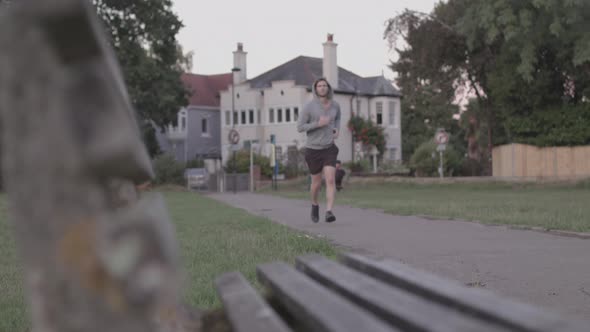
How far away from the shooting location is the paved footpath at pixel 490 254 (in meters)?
5.19

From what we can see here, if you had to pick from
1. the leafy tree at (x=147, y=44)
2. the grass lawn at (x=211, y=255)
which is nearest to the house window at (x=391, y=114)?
the leafy tree at (x=147, y=44)

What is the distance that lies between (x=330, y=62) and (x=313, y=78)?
253 cm

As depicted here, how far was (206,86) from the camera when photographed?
73.2 metres

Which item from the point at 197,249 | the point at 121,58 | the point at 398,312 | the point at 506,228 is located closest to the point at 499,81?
the point at 121,58

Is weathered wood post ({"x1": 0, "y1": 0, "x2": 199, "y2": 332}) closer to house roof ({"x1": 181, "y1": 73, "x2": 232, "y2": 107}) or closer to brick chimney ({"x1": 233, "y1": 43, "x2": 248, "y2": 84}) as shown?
brick chimney ({"x1": 233, "y1": 43, "x2": 248, "y2": 84})

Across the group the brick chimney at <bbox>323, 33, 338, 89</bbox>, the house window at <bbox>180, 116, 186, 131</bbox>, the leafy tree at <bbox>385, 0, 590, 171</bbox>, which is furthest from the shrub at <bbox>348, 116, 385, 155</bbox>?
the house window at <bbox>180, 116, 186, 131</bbox>

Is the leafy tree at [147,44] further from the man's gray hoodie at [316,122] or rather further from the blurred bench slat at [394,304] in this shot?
the blurred bench slat at [394,304]

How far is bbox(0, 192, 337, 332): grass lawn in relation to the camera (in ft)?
15.3

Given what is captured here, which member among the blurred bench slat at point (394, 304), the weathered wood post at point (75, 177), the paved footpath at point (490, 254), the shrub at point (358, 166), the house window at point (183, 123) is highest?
the house window at point (183, 123)

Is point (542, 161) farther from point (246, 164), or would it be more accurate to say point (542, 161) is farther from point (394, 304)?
point (394, 304)

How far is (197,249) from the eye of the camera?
25.8ft

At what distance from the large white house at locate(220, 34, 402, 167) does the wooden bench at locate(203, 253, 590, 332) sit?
54996 mm

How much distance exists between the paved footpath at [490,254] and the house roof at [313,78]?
50.0 metres

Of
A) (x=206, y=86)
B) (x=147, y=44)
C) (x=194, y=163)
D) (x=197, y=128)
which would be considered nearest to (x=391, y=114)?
(x=194, y=163)
